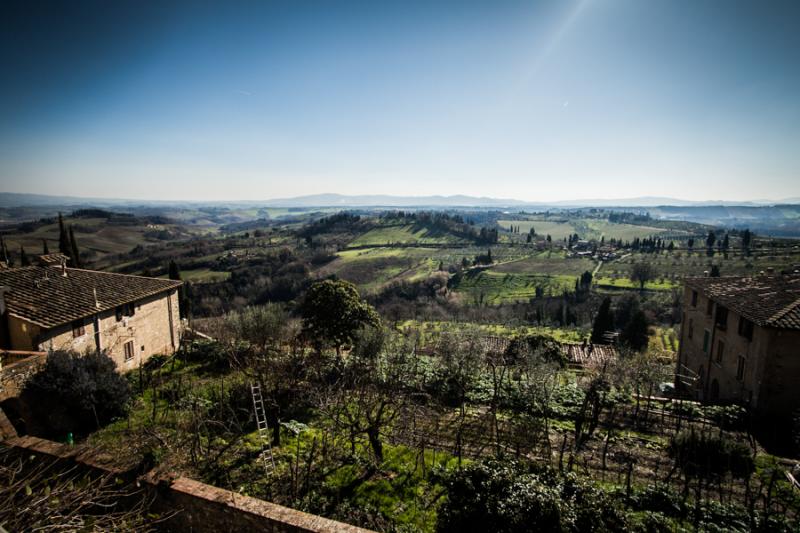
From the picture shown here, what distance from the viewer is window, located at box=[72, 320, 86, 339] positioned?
17875 mm

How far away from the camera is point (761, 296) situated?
63.7 feet

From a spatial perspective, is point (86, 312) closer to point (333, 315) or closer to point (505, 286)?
point (333, 315)

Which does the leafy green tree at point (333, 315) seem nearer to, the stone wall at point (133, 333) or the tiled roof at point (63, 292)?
the stone wall at point (133, 333)

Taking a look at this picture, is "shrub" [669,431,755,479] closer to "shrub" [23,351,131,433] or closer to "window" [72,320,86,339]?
"shrub" [23,351,131,433]

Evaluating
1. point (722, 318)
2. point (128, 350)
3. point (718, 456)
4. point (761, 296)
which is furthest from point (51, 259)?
point (761, 296)

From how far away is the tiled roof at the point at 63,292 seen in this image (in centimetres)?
1716

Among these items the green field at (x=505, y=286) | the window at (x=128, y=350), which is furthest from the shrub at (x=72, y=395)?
the green field at (x=505, y=286)

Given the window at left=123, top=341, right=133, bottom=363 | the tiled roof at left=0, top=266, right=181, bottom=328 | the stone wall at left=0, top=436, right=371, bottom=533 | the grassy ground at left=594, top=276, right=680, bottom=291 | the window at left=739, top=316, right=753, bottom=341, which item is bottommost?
the grassy ground at left=594, top=276, right=680, bottom=291

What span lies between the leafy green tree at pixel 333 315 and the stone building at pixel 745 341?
18.2 metres

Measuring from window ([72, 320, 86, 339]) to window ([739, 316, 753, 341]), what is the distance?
102 feet

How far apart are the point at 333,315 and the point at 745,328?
69.2 ft

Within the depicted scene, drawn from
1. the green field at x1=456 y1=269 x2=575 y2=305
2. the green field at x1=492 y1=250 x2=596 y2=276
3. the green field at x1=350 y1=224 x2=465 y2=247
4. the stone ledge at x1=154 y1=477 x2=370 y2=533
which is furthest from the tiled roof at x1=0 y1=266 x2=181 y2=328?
the green field at x1=350 y1=224 x2=465 y2=247

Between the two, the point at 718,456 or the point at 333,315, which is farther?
the point at 333,315

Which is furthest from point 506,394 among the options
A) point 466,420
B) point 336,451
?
point 336,451
